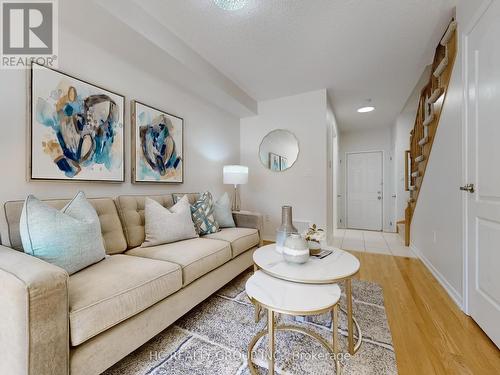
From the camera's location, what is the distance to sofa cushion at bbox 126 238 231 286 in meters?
1.47

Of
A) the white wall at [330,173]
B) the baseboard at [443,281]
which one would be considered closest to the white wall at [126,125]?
the white wall at [330,173]

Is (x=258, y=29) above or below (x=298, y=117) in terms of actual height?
above

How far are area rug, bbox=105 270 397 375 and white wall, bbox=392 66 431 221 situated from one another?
3.44 meters

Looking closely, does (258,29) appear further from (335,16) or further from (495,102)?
(495,102)

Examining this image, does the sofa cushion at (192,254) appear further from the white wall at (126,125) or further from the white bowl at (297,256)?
the white wall at (126,125)

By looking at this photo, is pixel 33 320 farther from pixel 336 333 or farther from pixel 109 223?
pixel 336 333

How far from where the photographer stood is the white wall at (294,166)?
3.25 metres

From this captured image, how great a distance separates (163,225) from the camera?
1815 mm

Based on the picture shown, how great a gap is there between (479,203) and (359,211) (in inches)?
162

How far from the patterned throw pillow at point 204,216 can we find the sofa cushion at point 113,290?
30.8 inches

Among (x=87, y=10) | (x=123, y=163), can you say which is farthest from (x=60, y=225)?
(x=87, y=10)

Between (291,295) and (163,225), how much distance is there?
1.22 m

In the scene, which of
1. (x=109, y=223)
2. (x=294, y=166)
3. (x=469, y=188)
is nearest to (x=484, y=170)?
(x=469, y=188)

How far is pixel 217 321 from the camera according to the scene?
1.51 metres
